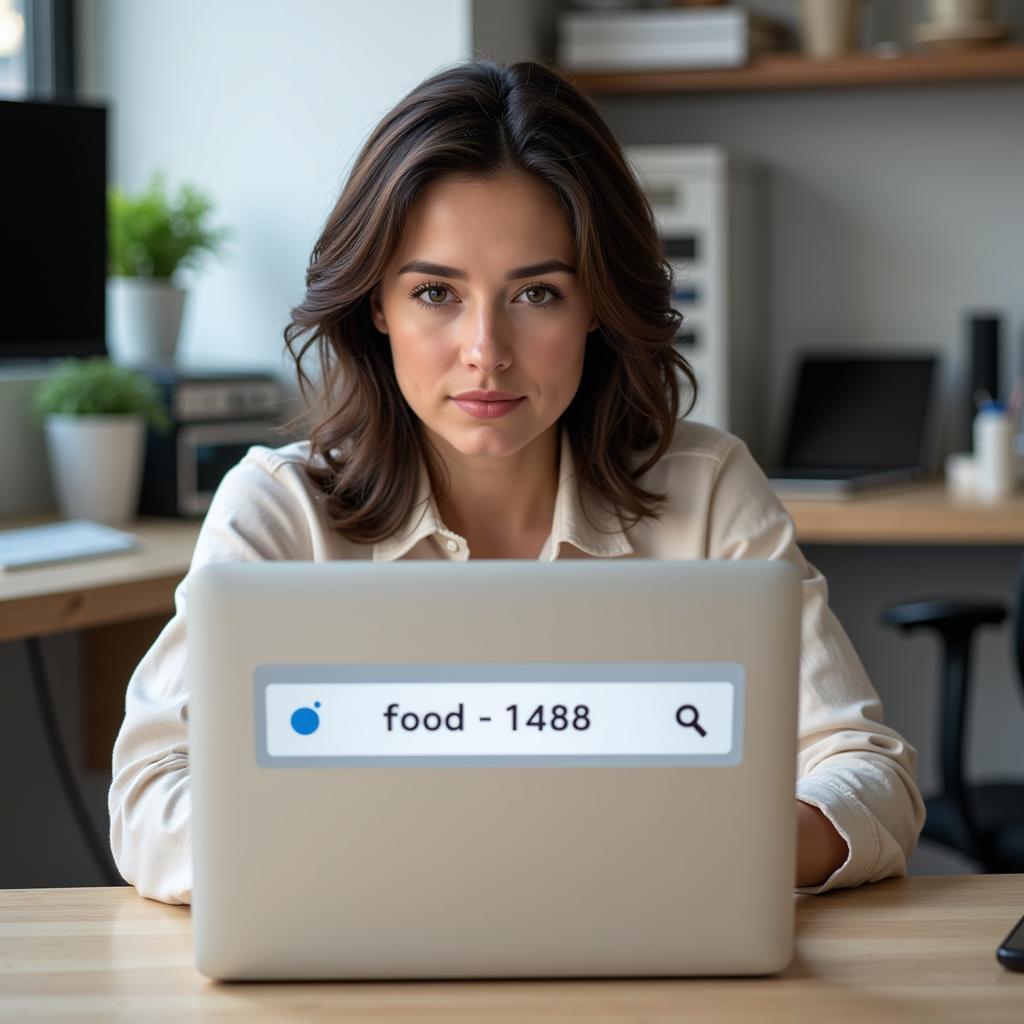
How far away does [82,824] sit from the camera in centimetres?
279

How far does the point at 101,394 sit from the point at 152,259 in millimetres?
361

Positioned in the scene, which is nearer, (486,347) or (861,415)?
(486,347)

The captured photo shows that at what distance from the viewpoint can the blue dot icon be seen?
0.79 m

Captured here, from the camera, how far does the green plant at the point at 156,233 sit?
282 cm

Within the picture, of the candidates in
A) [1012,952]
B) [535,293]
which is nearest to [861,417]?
[535,293]

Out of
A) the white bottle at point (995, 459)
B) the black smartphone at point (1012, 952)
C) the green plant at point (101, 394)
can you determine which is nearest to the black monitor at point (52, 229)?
the green plant at point (101, 394)

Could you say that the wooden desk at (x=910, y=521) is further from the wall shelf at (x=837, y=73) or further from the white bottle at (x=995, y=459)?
the wall shelf at (x=837, y=73)

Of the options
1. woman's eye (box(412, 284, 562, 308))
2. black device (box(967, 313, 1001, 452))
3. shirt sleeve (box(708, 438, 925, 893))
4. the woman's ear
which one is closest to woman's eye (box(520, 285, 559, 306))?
woman's eye (box(412, 284, 562, 308))

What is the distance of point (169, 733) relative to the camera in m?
1.15

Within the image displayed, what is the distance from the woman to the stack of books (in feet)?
5.19

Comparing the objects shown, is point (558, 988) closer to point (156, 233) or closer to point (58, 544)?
point (58, 544)

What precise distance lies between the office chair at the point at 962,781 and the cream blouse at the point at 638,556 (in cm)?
77

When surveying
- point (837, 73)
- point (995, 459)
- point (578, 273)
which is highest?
point (837, 73)

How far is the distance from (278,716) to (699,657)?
0.70 feet
